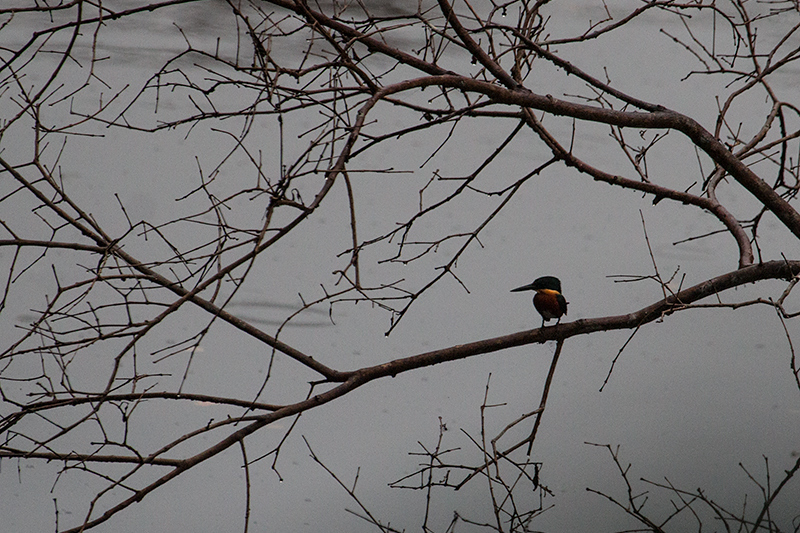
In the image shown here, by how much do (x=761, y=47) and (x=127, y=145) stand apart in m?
3.46

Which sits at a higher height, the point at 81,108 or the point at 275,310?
the point at 81,108

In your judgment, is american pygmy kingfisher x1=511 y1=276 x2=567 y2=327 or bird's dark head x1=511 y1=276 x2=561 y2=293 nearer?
american pygmy kingfisher x1=511 y1=276 x2=567 y2=327

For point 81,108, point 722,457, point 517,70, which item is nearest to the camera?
point 517,70

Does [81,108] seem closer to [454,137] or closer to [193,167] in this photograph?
[193,167]

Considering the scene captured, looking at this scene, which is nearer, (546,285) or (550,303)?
(550,303)

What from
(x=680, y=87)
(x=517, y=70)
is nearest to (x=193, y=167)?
(x=517, y=70)

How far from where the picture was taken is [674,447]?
146 inches

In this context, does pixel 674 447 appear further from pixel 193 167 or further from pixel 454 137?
pixel 193 167

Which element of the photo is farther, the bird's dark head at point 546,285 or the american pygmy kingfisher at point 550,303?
the bird's dark head at point 546,285

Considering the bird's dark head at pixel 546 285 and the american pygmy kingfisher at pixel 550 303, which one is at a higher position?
the bird's dark head at pixel 546 285

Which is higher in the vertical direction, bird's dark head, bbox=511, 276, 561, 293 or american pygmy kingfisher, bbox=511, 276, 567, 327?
bird's dark head, bbox=511, 276, 561, 293

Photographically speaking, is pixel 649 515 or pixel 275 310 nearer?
pixel 649 515

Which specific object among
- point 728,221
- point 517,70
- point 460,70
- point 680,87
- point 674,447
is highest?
point 460,70

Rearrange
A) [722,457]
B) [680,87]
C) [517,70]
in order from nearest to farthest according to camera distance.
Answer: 1. [517,70]
2. [722,457]
3. [680,87]
